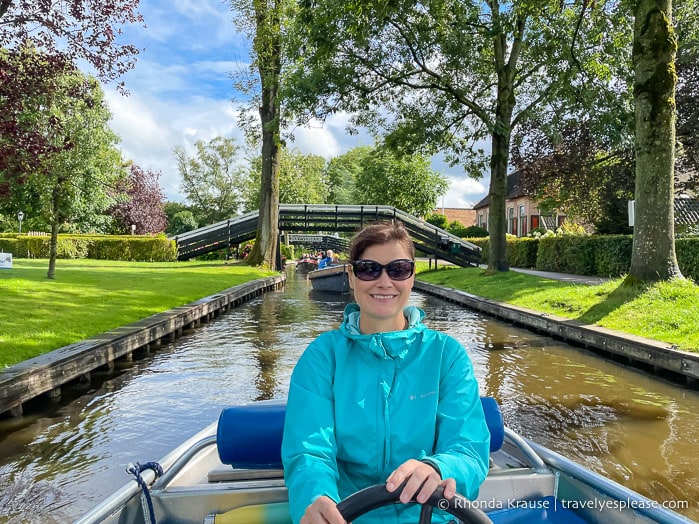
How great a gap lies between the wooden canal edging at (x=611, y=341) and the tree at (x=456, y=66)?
6755mm

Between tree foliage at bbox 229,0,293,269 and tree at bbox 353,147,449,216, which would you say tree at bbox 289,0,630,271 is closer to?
tree foliage at bbox 229,0,293,269

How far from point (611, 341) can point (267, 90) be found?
686 inches

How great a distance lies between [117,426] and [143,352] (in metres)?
3.44

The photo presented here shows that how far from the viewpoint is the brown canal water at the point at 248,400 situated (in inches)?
155

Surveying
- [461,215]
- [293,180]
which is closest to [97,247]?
[293,180]

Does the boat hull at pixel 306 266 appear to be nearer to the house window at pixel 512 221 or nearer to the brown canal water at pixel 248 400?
the brown canal water at pixel 248 400

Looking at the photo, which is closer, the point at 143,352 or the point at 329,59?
the point at 143,352

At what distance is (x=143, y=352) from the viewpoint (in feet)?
27.5

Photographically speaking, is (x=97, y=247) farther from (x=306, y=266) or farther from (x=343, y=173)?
(x=343, y=173)

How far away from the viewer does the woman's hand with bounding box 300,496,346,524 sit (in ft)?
4.78

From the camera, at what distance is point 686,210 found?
2327 centimetres

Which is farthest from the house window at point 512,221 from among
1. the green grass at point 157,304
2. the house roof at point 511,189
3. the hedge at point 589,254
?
the green grass at point 157,304

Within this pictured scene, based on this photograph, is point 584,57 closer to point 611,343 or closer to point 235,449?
point 611,343

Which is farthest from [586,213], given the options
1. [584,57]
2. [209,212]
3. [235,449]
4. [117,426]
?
[209,212]
